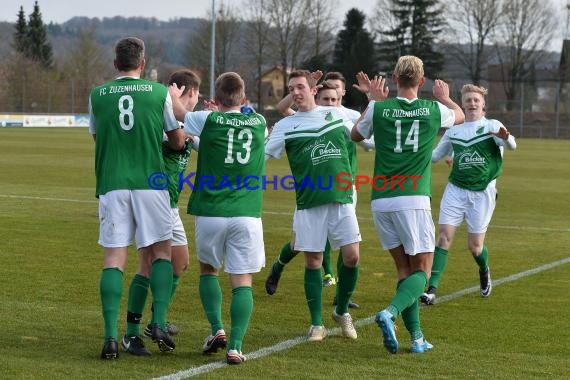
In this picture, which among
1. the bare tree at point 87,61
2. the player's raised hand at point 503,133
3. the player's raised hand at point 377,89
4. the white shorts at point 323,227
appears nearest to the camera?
the player's raised hand at point 377,89

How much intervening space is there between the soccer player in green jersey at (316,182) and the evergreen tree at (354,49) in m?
65.9

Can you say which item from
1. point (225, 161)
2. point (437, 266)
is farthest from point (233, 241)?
point (437, 266)

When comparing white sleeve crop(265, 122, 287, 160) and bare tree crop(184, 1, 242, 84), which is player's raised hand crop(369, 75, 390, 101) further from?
bare tree crop(184, 1, 242, 84)

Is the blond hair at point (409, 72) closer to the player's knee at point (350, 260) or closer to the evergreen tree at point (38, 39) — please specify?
the player's knee at point (350, 260)

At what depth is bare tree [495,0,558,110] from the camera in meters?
81.8

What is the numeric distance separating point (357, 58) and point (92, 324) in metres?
72.2

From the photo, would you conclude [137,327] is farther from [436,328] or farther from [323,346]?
[436,328]

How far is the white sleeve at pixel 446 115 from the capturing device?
6734 mm

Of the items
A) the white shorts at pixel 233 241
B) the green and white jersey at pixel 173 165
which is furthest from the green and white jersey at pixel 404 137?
the green and white jersey at pixel 173 165

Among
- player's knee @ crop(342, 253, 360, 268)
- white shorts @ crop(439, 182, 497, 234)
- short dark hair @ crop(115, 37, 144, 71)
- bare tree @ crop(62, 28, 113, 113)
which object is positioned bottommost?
player's knee @ crop(342, 253, 360, 268)

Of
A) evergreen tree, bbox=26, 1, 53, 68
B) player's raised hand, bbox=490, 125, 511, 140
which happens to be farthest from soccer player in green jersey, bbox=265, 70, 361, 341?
evergreen tree, bbox=26, 1, 53, 68

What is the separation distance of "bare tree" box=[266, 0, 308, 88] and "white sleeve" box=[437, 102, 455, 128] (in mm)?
76677

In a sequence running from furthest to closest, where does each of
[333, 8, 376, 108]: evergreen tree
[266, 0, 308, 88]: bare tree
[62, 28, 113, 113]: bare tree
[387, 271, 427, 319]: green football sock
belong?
[62, 28, 113, 113]: bare tree, [266, 0, 308, 88]: bare tree, [333, 8, 376, 108]: evergreen tree, [387, 271, 427, 319]: green football sock

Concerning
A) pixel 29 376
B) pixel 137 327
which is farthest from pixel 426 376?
pixel 29 376
